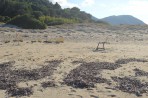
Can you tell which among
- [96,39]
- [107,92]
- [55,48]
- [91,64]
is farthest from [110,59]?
[96,39]

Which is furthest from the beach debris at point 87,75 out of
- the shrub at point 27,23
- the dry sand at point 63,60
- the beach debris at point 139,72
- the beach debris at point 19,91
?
the shrub at point 27,23

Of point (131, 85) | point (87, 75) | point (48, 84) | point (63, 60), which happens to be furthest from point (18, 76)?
point (131, 85)

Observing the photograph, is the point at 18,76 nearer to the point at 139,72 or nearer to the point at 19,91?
the point at 19,91

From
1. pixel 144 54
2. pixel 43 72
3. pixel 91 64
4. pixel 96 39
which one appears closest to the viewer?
pixel 43 72

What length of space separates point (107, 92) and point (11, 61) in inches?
191

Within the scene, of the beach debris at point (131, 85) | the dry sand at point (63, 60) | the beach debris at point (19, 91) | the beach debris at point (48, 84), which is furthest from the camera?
the beach debris at point (48, 84)

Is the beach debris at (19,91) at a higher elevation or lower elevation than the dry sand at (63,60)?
lower

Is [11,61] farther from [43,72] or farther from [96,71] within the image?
[96,71]

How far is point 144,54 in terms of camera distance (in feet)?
54.2

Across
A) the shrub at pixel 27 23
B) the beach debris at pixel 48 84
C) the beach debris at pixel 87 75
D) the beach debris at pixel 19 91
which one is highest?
the shrub at pixel 27 23

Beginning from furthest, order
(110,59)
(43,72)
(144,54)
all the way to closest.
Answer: (144,54), (110,59), (43,72)

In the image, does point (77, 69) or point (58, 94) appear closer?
point (58, 94)

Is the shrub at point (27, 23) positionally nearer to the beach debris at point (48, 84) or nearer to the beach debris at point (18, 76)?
the beach debris at point (18, 76)

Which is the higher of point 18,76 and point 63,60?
point 63,60
